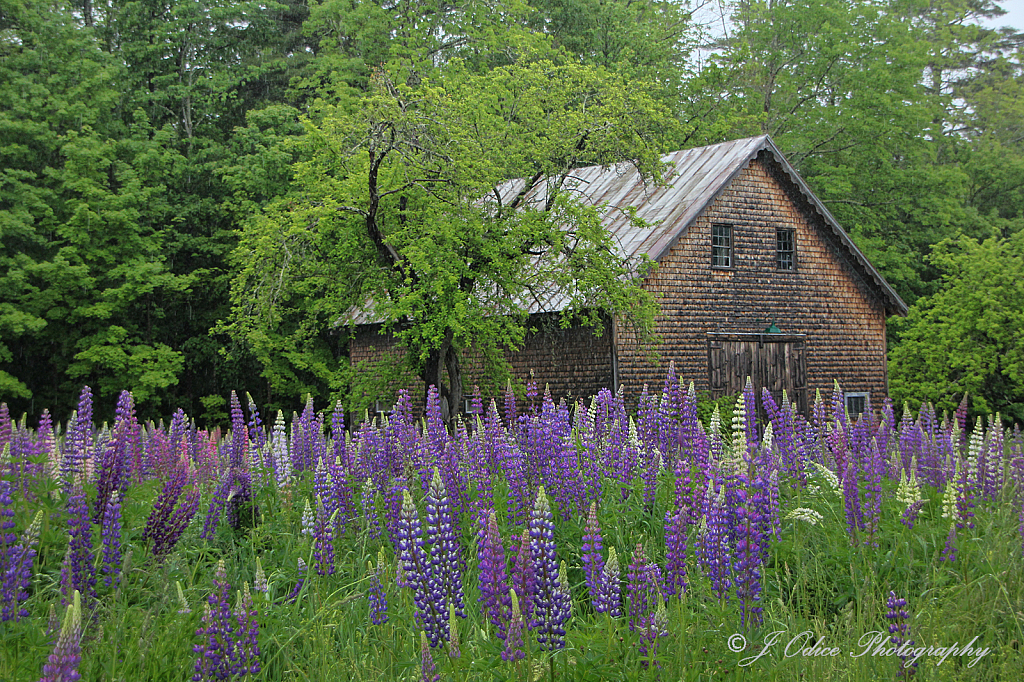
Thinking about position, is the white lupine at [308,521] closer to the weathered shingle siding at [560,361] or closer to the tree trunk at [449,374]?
the tree trunk at [449,374]

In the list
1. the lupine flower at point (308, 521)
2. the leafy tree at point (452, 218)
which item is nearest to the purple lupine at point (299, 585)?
the lupine flower at point (308, 521)

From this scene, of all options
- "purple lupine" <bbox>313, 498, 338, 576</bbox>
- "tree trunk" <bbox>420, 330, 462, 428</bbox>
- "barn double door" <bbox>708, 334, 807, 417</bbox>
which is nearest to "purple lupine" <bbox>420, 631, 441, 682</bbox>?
"purple lupine" <bbox>313, 498, 338, 576</bbox>

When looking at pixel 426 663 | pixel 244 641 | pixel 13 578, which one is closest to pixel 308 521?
pixel 13 578

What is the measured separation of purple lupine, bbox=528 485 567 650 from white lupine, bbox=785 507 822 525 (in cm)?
270

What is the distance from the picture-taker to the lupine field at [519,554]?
4.28 meters

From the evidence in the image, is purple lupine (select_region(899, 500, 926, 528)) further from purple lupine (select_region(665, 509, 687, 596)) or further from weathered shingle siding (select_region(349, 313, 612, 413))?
weathered shingle siding (select_region(349, 313, 612, 413))

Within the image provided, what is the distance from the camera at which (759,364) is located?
2242 cm

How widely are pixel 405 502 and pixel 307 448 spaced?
515 centimetres

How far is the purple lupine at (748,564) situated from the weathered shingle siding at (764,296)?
51.6 ft

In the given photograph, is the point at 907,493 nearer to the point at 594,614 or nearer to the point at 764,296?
the point at 594,614

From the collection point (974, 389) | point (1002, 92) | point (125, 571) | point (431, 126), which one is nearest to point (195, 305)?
point (431, 126)

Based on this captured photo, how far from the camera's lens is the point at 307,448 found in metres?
9.15

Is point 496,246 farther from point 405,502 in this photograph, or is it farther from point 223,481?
point 405,502

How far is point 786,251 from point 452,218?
32.9 ft
